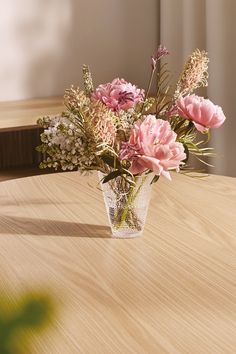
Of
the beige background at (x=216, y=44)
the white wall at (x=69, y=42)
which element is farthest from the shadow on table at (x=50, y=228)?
the white wall at (x=69, y=42)

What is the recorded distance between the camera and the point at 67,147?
4.03 ft

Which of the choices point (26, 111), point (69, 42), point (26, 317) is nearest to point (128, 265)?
point (26, 317)

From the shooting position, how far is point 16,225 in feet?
4.81

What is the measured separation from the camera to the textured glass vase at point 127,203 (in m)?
1.29

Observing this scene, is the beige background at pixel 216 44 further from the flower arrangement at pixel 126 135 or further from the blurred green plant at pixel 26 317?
the blurred green plant at pixel 26 317

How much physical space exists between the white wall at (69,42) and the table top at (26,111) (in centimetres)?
9

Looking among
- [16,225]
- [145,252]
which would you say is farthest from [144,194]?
[16,225]

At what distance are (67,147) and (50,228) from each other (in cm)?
29

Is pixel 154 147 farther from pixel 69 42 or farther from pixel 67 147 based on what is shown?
pixel 69 42

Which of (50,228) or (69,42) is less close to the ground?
(69,42)

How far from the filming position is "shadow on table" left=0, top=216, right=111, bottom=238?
140 centimetres

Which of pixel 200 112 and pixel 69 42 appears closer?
pixel 200 112

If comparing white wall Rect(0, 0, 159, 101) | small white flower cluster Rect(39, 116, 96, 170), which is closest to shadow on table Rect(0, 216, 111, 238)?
small white flower cluster Rect(39, 116, 96, 170)

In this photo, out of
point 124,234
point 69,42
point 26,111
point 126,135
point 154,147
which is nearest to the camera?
point 154,147
